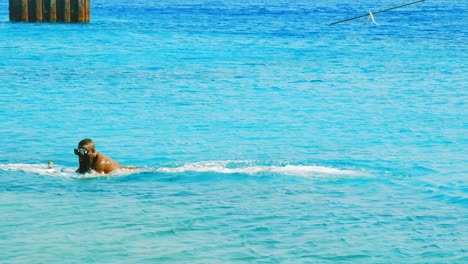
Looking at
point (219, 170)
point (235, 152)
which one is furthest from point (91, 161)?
point (235, 152)

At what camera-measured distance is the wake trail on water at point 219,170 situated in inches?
740

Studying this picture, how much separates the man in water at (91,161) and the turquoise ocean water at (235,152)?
1.09 ft

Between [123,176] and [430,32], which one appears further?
[430,32]

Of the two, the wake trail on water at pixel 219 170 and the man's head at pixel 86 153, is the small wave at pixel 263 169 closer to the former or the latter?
the wake trail on water at pixel 219 170

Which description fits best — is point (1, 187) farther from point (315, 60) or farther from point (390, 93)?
point (315, 60)

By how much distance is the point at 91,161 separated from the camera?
18.1 metres

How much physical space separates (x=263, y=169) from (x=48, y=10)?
38608 mm

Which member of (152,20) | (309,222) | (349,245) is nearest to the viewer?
(349,245)

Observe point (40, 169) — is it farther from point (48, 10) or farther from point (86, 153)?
point (48, 10)

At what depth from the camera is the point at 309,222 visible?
15.7m

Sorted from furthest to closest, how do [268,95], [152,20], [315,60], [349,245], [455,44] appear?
[152,20] < [455,44] < [315,60] < [268,95] < [349,245]

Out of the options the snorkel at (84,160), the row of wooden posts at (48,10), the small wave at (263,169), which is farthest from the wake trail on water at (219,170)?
the row of wooden posts at (48,10)

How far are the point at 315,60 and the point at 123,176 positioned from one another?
2531cm

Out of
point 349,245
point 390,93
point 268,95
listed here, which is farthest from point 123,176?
point 390,93
